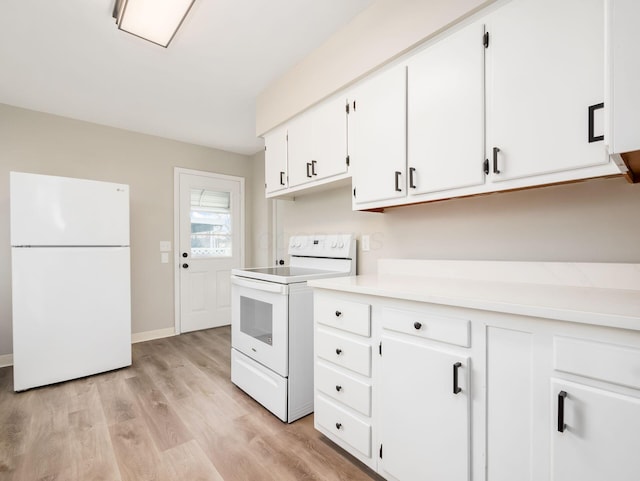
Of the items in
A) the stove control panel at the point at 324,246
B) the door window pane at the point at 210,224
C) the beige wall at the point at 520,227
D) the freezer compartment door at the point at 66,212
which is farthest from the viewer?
the door window pane at the point at 210,224

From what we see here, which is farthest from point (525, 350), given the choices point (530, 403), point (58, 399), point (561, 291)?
point (58, 399)

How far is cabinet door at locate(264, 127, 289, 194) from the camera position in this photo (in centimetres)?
248

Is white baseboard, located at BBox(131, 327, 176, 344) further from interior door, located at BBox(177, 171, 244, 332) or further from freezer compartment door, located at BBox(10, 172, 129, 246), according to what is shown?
freezer compartment door, located at BBox(10, 172, 129, 246)

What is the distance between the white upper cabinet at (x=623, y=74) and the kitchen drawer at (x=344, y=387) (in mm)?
1252

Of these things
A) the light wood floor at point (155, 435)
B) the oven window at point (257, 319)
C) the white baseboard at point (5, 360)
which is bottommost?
the light wood floor at point (155, 435)

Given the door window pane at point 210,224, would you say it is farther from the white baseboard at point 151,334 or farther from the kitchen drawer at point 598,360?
the kitchen drawer at point 598,360

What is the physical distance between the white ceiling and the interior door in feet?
3.48

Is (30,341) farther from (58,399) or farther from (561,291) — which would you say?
(561,291)

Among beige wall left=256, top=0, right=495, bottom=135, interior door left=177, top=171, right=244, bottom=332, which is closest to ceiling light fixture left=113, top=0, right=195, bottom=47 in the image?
beige wall left=256, top=0, right=495, bottom=135

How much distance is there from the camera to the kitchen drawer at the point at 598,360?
2.54 ft

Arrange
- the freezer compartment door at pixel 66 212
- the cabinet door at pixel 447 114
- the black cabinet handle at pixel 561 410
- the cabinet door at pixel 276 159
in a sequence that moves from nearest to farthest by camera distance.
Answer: the black cabinet handle at pixel 561 410 → the cabinet door at pixel 447 114 → the freezer compartment door at pixel 66 212 → the cabinet door at pixel 276 159

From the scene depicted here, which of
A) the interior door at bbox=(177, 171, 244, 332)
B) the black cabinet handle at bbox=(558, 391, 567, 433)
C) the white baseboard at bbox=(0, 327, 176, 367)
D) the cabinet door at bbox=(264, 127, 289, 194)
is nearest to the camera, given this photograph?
the black cabinet handle at bbox=(558, 391, 567, 433)

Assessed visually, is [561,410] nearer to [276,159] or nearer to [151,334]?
[276,159]

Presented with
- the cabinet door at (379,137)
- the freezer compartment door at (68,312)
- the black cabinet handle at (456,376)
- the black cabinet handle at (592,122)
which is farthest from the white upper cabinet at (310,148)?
the freezer compartment door at (68,312)
